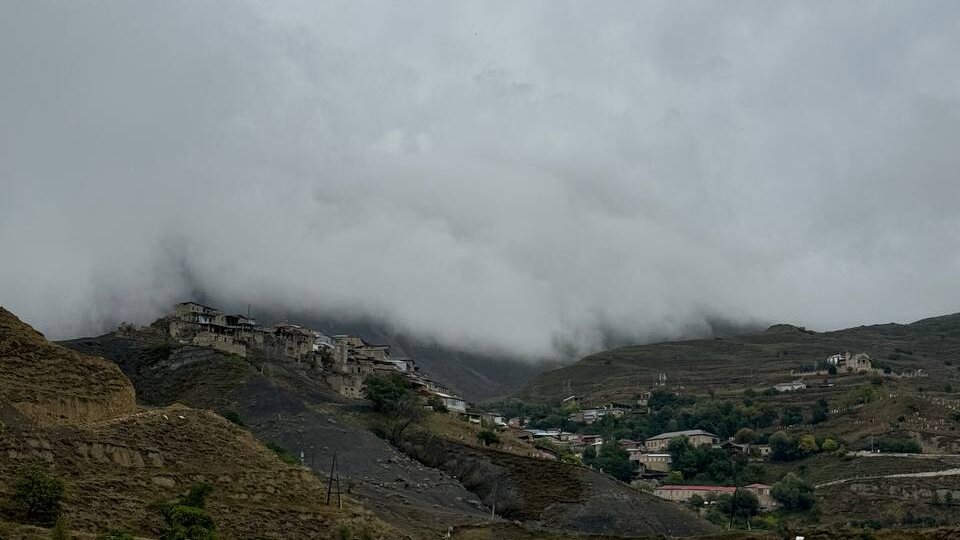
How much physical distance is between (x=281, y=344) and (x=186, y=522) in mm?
73109

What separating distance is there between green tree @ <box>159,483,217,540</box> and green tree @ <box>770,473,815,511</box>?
264ft

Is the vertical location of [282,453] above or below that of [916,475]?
above

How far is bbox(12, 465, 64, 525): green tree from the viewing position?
47.3 m

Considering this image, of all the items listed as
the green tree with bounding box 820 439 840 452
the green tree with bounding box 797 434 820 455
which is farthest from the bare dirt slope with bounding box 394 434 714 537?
the green tree with bounding box 820 439 840 452

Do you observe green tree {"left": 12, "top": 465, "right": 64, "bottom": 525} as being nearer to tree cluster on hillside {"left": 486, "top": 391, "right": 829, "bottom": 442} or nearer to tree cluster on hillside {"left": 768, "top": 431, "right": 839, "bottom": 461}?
tree cluster on hillside {"left": 768, "top": 431, "right": 839, "bottom": 461}

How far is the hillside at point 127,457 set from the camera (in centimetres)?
5250

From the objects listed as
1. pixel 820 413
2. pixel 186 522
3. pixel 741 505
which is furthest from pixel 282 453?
pixel 820 413

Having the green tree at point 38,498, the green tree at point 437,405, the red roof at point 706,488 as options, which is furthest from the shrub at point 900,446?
the green tree at point 38,498

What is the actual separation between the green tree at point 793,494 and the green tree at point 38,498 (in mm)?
87598

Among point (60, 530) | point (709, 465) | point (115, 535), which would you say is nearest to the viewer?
point (60, 530)

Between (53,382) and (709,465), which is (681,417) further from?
(53,382)

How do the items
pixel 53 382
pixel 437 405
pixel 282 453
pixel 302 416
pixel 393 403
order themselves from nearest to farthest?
1. pixel 53 382
2. pixel 282 453
3. pixel 302 416
4. pixel 393 403
5. pixel 437 405

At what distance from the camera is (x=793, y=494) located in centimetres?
11912

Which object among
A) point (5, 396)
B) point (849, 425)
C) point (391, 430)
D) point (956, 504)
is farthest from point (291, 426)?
point (849, 425)
